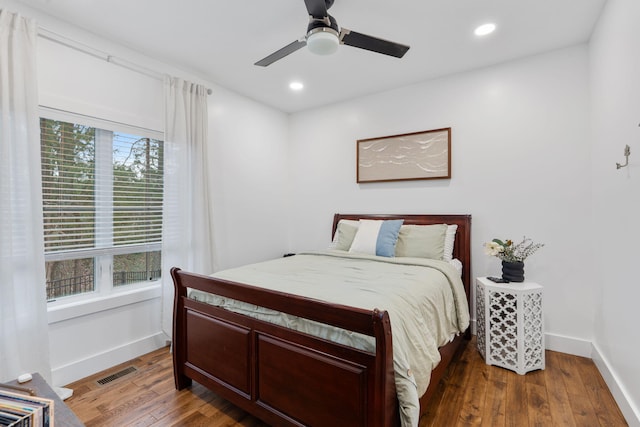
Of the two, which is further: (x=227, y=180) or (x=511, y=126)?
(x=227, y=180)

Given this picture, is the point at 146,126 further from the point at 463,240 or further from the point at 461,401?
the point at 461,401

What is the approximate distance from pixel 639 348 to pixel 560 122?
190cm

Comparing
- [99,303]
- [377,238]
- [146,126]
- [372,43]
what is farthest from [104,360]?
[372,43]

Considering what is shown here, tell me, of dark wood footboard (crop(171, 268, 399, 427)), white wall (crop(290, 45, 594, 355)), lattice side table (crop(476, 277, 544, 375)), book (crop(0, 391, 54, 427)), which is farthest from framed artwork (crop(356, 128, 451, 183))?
book (crop(0, 391, 54, 427))

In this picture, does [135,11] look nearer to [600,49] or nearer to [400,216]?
[400,216]

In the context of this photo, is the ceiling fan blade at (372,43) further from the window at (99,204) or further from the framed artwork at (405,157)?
the window at (99,204)

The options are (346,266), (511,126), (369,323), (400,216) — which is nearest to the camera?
(369,323)

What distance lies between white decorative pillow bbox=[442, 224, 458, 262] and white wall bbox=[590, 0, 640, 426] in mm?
1051

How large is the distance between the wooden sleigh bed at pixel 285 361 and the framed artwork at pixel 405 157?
5.85 feet

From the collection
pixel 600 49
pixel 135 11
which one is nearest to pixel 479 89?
pixel 600 49

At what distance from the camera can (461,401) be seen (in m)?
1.97

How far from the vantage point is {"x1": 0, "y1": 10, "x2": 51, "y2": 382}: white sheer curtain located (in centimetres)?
189

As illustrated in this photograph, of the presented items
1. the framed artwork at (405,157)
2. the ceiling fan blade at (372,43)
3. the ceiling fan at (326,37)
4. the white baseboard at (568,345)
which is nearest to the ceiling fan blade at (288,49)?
the ceiling fan at (326,37)

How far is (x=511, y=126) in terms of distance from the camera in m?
2.88
